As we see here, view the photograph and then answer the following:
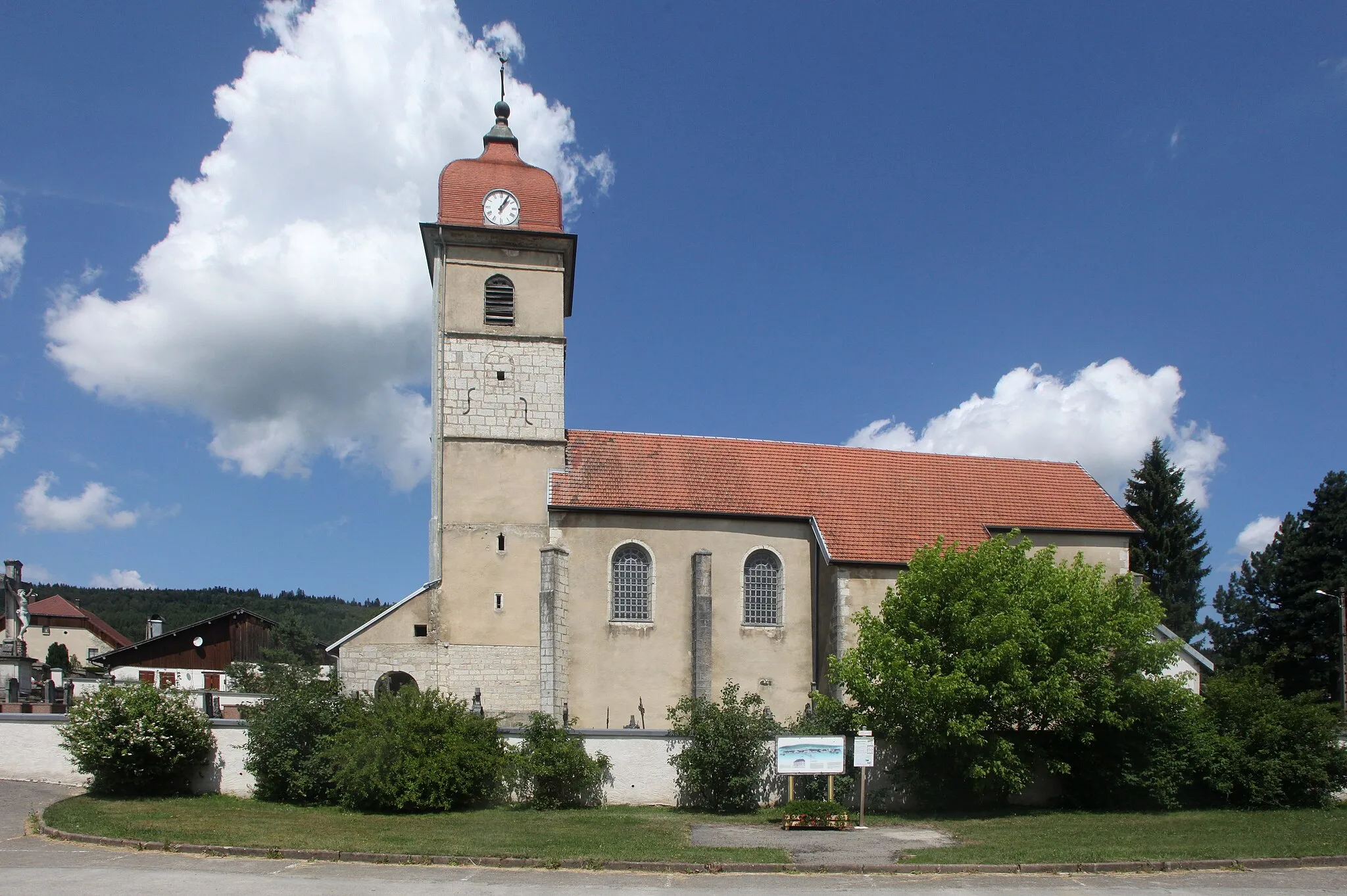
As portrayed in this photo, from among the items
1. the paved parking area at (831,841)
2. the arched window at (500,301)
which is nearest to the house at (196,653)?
the arched window at (500,301)

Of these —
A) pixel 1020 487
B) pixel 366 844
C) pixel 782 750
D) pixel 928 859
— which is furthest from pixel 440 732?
pixel 1020 487

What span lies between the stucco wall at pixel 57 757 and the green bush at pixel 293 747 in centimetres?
38

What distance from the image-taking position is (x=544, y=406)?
2855 cm

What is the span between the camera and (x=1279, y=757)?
21719 millimetres

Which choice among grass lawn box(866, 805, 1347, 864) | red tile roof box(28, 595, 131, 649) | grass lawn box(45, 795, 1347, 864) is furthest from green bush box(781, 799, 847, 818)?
red tile roof box(28, 595, 131, 649)

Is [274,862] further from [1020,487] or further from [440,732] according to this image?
[1020,487]

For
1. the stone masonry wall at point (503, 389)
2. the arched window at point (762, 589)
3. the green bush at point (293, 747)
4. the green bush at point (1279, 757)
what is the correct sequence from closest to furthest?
the green bush at point (293, 747)
the green bush at point (1279, 757)
the stone masonry wall at point (503, 389)
the arched window at point (762, 589)

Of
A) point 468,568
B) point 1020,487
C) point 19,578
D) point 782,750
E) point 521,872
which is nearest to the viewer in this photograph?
point 521,872

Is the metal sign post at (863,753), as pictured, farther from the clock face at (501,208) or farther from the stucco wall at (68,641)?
the stucco wall at (68,641)

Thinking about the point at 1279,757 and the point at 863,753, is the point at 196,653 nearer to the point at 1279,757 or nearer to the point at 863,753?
the point at 863,753

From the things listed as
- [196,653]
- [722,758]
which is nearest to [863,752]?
[722,758]

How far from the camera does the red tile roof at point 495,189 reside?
28688 mm

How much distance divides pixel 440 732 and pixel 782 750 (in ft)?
23.6

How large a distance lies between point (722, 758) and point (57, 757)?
47.8 feet
